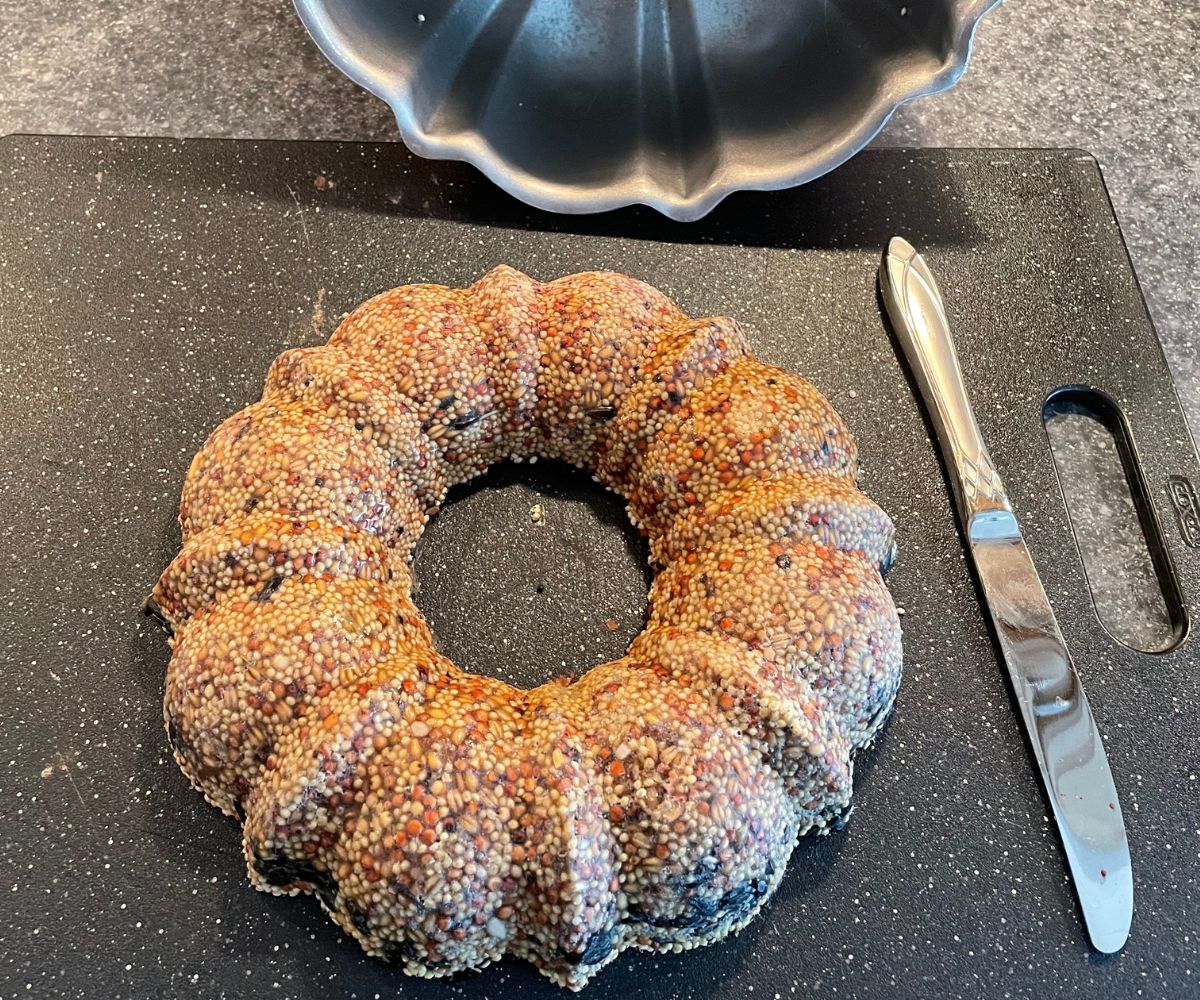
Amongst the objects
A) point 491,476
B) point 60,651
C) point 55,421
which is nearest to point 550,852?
point 491,476

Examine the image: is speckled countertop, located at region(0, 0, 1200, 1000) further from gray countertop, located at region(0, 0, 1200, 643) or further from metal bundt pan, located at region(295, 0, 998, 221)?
metal bundt pan, located at region(295, 0, 998, 221)

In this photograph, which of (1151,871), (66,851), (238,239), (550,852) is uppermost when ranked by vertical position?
(238,239)

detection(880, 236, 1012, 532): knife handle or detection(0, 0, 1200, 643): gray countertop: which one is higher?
detection(0, 0, 1200, 643): gray countertop

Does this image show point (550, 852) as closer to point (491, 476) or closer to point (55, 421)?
point (491, 476)

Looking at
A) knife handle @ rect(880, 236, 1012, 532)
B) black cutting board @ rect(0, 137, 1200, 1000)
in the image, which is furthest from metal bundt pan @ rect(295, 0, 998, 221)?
knife handle @ rect(880, 236, 1012, 532)

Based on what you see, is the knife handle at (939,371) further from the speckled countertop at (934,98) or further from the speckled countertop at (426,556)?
the speckled countertop at (934,98)

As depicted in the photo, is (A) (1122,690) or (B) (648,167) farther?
(B) (648,167)
